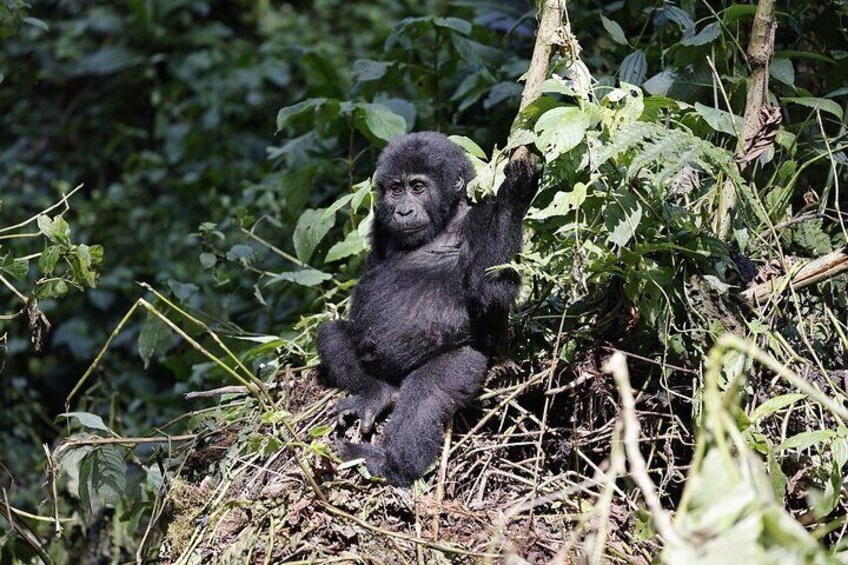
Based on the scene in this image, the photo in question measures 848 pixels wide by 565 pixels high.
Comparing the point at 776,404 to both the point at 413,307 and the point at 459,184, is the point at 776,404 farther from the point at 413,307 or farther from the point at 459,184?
the point at 459,184

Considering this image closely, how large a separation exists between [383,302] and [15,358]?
183 inches

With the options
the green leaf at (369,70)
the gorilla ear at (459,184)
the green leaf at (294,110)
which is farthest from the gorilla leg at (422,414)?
the green leaf at (369,70)

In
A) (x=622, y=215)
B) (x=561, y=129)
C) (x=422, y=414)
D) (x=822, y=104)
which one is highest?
(x=561, y=129)

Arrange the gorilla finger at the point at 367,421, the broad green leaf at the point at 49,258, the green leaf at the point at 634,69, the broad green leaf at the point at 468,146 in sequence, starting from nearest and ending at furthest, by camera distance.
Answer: the broad green leaf at the point at 49,258
the gorilla finger at the point at 367,421
the green leaf at the point at 634,69
the broad green leaf at the point at 468,146

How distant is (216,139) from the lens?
9.68 metres

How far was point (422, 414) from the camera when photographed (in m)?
3.67

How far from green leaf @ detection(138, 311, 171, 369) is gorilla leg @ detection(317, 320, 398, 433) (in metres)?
0.94

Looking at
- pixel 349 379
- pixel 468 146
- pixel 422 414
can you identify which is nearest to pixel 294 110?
pixel 468 146

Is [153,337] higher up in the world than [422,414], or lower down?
lower down

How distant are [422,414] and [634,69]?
1.72m

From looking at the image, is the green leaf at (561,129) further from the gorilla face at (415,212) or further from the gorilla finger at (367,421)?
the gorilla finger at (367,421)

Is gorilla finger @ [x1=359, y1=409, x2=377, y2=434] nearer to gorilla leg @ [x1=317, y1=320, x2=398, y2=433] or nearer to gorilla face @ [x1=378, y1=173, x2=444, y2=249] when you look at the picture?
gorilla leg @ [x1=317, y1=320, x2=398, y2=433]

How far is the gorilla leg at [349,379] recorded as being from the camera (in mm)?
3879

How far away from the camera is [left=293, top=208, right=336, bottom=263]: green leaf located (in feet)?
15.9
